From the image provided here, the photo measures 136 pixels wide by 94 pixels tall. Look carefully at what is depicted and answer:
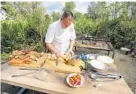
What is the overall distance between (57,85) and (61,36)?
3.36 ft

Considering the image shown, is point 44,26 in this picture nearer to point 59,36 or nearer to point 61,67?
point 59,36

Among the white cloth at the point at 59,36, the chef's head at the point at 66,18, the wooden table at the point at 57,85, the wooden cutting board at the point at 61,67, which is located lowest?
the wooden table at the point at 57,85

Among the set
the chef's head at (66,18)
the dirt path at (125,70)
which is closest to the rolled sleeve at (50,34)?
the chef's head at (66,18)

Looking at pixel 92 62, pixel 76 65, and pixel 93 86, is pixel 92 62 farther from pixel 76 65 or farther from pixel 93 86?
pixel 93 86

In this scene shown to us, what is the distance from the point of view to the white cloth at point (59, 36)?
2666 mm

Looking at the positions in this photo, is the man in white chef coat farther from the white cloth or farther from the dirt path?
the dirt path

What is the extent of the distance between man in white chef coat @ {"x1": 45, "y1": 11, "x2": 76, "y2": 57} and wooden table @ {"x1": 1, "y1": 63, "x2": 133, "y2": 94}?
58 cm

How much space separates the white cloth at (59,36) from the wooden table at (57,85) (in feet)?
2.37

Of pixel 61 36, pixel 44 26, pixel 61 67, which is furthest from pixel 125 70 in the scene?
pixel 61 67

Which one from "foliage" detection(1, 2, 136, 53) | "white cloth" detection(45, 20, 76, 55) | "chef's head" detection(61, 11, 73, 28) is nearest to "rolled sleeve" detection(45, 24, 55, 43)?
"white cloth" detection(45, 20, 76, 55)

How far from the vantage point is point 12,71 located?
218 cm

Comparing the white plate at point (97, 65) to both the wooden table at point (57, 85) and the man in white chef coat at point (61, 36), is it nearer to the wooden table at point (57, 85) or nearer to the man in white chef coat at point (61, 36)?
the wooden table at point (57, 85)

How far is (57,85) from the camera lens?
6.40ft

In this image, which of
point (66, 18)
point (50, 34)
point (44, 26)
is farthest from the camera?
point (44, 26)
